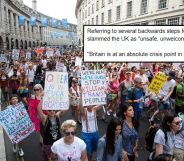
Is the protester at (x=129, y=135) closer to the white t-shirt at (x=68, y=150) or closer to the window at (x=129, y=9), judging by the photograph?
the white t-shirt at (x=68, y=150)

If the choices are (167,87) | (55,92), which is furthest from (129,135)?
(167,87)

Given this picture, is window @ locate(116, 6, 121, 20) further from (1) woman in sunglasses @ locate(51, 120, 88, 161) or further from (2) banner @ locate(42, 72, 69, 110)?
(1) woman in sunglasses @ locate(51, 120, 88, 161)

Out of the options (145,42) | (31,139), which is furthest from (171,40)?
(31,139)

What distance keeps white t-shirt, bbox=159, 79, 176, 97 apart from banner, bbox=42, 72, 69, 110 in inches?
145

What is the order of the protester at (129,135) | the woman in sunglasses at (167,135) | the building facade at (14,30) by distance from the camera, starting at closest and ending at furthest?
the woman in sunglasses at (167,135), the protester at (129,135), the building facade at (14,30)

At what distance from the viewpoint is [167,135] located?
418 cm

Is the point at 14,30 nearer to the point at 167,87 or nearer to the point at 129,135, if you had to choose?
the point at 167,87

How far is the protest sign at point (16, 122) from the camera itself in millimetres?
6113

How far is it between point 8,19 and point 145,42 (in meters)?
53.0

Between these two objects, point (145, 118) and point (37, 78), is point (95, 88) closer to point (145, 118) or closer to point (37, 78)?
point (145, 118)

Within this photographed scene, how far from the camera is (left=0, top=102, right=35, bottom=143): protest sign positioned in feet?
20.1

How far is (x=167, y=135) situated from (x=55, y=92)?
8.52 feet

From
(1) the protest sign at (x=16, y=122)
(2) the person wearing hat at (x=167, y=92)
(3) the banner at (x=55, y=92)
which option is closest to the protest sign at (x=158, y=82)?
(2) the person wearing hat at (x=167, y=92)

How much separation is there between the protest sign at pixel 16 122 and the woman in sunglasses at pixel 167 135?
3.27 meters
